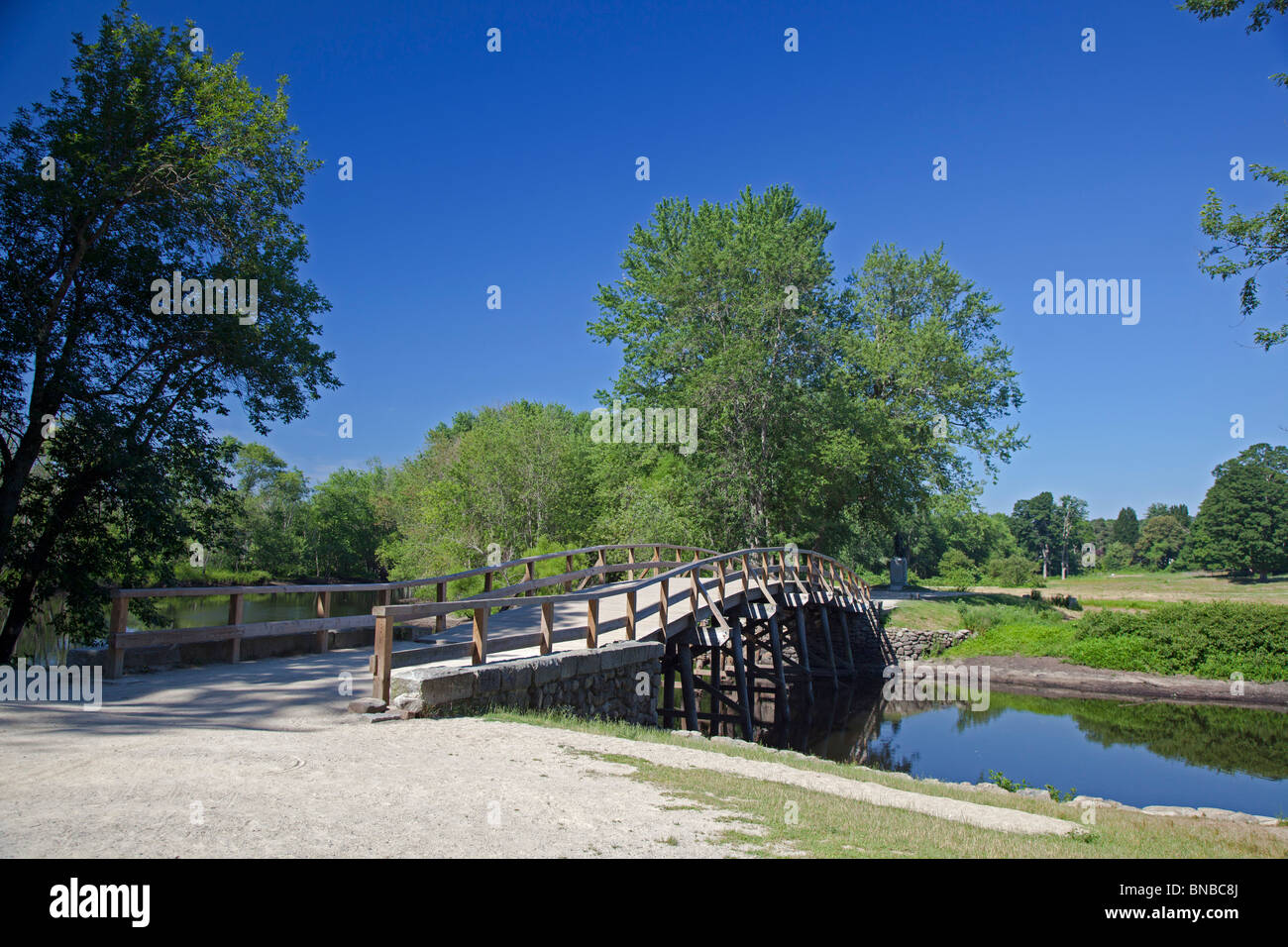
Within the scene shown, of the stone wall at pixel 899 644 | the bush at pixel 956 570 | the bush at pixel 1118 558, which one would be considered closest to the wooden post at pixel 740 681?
the stone wall at pixel 899 644

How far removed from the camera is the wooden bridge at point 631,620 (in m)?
9.58

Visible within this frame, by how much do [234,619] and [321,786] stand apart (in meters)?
5.96

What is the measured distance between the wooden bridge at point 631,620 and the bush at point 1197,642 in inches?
302

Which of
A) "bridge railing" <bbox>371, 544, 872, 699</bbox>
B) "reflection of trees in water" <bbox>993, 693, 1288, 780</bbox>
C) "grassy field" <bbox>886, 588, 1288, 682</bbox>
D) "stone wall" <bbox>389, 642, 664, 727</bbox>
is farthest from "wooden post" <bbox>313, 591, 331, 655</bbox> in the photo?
"grassy field" <bbox>886, 588, 1288, 682</bbox>

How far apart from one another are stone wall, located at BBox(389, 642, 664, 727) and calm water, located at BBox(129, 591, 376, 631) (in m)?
18.7

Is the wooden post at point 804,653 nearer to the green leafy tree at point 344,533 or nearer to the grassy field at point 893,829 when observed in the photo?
the grassy field at point 893,829

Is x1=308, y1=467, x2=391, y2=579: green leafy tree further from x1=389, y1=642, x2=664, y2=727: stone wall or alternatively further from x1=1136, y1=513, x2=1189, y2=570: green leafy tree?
x1=1136, y1=513, x2=1189, y2=570: green leafy tree

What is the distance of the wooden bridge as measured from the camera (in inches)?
377

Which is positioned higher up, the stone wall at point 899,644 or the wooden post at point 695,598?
the wooden post at point 695,598

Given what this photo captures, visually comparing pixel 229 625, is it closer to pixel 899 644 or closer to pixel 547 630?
pixel 547 630

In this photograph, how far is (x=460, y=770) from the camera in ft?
20.9

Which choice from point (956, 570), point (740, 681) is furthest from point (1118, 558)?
point (740, 681)
